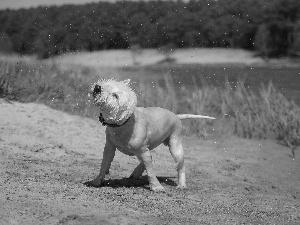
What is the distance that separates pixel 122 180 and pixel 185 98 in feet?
17.4

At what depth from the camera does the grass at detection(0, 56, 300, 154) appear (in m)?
9.54

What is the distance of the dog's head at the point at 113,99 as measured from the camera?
457 centimetres

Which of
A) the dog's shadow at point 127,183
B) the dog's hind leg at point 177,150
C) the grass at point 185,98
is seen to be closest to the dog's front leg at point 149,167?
the dog's shadow at point 127,183

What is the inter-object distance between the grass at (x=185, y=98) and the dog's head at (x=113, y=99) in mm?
4610

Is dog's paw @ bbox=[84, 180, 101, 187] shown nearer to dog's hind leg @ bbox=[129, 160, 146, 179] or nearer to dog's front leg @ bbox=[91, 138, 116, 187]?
dog's front leg @ bbox=[91, 138, 116, 187]

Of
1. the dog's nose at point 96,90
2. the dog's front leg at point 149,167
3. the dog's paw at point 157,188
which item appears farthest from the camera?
the dog's paw at point 157,188

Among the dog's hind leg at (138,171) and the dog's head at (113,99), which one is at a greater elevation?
the dog's head at (113,99)

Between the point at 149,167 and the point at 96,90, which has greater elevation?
the point at 96,90

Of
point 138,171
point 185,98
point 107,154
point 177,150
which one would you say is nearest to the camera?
point 107,154

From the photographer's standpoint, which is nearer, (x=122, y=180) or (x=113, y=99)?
(x=113, y=99)

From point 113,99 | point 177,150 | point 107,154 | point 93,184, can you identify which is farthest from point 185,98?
point 113,99

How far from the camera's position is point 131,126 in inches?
194

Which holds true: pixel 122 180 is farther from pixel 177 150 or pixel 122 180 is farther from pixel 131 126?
pixel 131 126

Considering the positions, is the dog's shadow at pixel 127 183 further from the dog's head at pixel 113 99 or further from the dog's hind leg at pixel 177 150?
the dog's head at pixel 113 99
